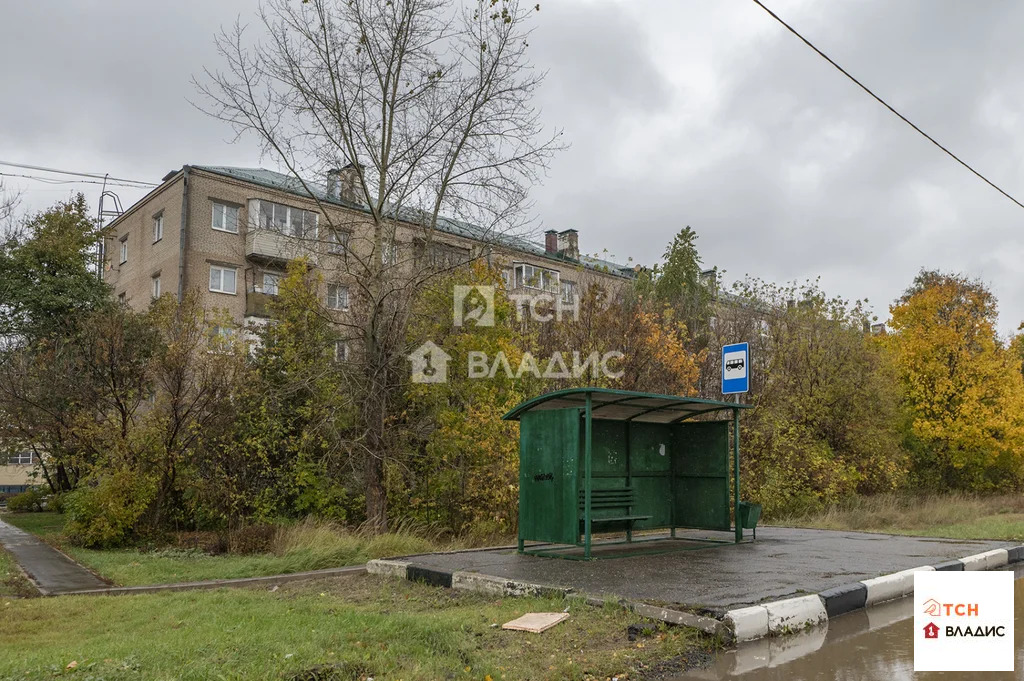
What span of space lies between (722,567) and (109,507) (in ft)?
40.4

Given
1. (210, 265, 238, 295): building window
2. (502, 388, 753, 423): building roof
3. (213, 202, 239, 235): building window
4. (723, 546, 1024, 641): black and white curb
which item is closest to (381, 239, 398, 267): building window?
(502, 388, 753, 423): building roof

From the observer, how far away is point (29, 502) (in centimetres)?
3198

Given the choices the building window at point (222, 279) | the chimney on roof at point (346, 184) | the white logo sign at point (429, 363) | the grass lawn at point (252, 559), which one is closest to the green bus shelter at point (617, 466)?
the grass lawn at point (252, 559)

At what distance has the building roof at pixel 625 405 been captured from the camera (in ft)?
34.5

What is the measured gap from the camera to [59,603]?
345 inches

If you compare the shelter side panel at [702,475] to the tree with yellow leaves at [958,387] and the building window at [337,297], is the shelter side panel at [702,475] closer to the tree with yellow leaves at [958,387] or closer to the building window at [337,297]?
the building window at [337,297]

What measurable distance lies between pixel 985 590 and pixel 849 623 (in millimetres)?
1789

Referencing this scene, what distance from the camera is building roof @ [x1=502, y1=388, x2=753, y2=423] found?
10.5m

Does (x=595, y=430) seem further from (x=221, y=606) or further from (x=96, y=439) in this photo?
(x=96, y=439)

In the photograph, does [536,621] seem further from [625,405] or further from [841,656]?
[625,405]

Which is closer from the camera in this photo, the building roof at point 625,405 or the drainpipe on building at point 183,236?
the building roof at point 625,405

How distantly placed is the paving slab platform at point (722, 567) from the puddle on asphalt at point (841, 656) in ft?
1.67

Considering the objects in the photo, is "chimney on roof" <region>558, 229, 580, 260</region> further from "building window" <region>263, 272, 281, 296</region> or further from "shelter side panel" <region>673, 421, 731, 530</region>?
"shelter side panel" <region>673, 421, 731, 530</region>

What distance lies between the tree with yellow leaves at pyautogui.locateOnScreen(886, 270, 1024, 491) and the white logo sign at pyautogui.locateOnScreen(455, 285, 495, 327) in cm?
1810
